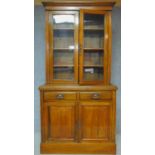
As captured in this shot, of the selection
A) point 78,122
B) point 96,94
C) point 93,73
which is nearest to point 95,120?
point 78,122

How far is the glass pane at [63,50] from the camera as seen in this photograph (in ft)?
10.3

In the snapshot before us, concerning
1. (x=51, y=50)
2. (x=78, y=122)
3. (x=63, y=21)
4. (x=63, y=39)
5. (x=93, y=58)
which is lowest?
(x=78, y=122)

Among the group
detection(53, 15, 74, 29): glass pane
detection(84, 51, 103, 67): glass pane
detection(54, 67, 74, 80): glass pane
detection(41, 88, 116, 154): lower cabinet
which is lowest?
detection(41, 88, 116, 154): lower cabinet

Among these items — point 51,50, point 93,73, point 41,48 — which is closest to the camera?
point 51,50

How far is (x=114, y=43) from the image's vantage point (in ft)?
11.8

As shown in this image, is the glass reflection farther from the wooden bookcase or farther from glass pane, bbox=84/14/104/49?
glass pane, bbox=84/14/104/49

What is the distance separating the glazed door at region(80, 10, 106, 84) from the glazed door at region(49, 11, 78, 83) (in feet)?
0.32

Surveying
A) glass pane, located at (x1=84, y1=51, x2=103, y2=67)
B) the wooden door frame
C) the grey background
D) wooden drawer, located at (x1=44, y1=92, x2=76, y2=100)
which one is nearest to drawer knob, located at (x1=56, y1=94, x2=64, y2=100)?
wooden drawer, located at (x1=44, y1=92, x2=76, y2=100)

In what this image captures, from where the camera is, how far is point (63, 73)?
10.5ft

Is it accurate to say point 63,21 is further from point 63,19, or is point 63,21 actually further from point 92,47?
point 92,47

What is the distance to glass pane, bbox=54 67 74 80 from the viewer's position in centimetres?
318

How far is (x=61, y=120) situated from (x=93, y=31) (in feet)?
4.38

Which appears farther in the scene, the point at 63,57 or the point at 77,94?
the point at 63,57

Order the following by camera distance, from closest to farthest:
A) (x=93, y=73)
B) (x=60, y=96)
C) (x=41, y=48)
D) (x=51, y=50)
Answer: (x=60, y=96)
(x=51, y=50)
(x=93, y=73)
(x=41, y=48)
